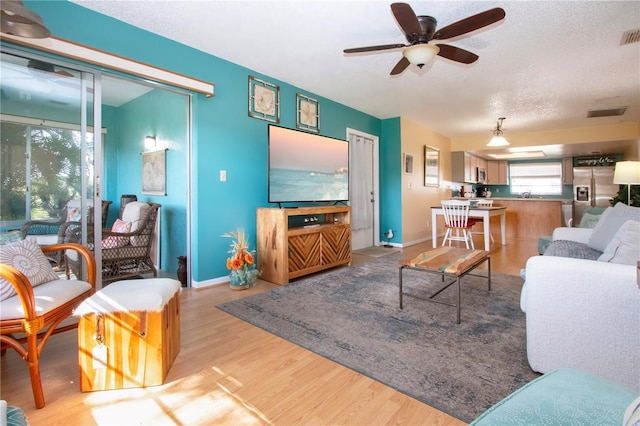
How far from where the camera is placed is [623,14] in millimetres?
2545

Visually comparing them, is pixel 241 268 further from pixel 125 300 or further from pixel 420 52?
pixel 420 52

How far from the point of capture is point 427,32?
7.94 ft

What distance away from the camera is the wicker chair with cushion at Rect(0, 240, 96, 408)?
1.42 metres

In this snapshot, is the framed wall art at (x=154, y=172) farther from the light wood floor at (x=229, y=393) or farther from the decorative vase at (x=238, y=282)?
the light wood floor at (x=229, y=393)

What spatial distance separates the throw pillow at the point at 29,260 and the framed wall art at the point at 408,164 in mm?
5371

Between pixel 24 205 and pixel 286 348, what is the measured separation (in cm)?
228

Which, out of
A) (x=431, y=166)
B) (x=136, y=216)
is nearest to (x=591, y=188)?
(x=431, y=166)

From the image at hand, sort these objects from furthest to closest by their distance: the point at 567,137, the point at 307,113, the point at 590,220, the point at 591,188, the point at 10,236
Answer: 1. the point at 591,188
2. the point at 567,137
3. the point at 307,113
4. the point at 590,220
5. the point at 10,236

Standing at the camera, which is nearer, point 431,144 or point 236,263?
point 236,263

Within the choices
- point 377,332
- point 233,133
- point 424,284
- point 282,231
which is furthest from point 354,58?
point 377,332

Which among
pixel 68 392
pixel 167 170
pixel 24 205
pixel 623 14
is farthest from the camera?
pixel 167 170

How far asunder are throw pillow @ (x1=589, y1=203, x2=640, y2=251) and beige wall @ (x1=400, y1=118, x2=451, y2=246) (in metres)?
3.20

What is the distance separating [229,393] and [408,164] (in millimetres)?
5339

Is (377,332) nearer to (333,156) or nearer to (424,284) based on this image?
(424,284)
